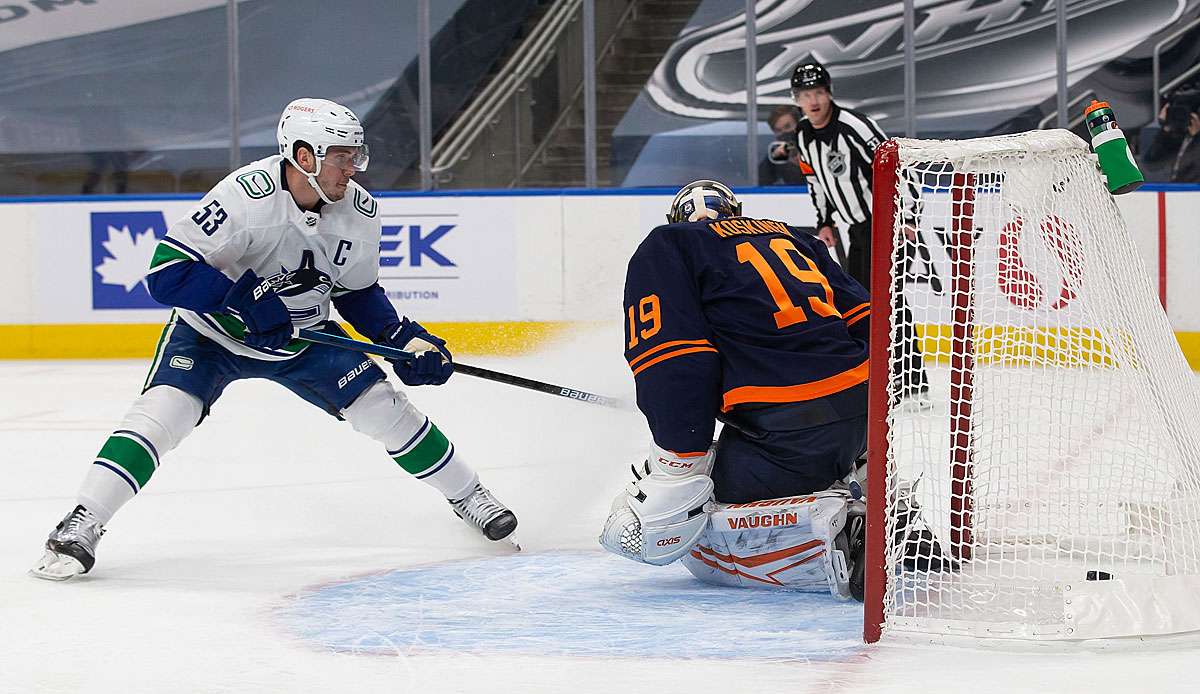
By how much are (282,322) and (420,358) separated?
0.97 ft

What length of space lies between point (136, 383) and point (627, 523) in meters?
4.11

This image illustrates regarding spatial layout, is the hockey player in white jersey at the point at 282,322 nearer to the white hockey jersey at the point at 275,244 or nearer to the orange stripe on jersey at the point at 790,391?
the white hockey jersey at the point at 275,244

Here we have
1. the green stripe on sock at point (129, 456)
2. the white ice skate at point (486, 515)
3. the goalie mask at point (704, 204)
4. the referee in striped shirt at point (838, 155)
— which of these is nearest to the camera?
the goalie mask at point (704, 204)

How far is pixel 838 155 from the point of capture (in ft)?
16.2

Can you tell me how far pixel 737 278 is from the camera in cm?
239

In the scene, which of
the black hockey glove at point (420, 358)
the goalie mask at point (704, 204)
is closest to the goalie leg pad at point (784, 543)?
the goalie mask at point (704, 204)

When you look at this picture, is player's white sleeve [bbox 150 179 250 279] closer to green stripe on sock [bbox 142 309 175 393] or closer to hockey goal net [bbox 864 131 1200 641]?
green stripe on sock [bbox 142 309 175 393]

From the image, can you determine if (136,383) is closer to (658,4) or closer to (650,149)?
(650,149)

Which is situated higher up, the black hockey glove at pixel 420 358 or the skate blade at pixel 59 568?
the black hockey glove at pixel 420 358

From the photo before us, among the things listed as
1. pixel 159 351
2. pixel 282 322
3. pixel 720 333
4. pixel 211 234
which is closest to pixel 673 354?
pixel 720 333

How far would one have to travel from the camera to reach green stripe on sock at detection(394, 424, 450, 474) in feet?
9.69

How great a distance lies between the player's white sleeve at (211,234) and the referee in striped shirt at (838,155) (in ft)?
8.40

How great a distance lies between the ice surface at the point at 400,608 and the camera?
193cm

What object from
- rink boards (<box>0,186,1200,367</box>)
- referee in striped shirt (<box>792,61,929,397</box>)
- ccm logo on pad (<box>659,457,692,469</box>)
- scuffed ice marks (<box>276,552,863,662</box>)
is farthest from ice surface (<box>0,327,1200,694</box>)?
rink boards (<box>0,186,1200,367</box>)
